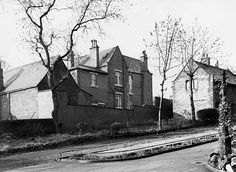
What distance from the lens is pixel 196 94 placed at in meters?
47.7

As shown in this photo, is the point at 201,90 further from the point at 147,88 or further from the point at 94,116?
the point at 94,116

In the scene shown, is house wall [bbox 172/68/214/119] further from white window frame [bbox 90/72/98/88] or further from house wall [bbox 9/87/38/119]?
house wall [bbox 9/87/38/119]

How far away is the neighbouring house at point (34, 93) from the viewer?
37.5 m

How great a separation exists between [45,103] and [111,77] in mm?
13964

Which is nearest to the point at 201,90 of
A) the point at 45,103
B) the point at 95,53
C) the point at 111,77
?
the point at 111,77

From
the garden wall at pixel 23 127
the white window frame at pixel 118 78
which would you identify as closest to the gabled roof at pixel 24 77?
the garden wall at pixel 23 127

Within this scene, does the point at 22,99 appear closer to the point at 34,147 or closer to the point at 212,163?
the point at 34,147

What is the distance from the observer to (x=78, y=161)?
16.8m

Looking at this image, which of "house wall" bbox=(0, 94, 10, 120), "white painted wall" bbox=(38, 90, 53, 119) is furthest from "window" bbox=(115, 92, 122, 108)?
"house wall" bbox=(0, 94, 10, 120)

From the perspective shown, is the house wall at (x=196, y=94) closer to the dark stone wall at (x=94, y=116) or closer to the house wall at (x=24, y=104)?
the dark stone wall at (x=94, y=116)

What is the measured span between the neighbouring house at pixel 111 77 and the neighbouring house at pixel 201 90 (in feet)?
22.0

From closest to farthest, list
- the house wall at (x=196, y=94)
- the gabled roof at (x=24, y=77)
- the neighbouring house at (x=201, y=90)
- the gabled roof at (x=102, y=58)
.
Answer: the gabled roof at (x=24, y=77), the neighbouring house at (x=201, y=90), the house wall at (x=196, y=94), the gabled roof at (x=102, y=58)

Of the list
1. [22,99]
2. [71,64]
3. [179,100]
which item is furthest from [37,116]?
[179,100]

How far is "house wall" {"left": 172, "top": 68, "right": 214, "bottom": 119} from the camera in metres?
46.3
